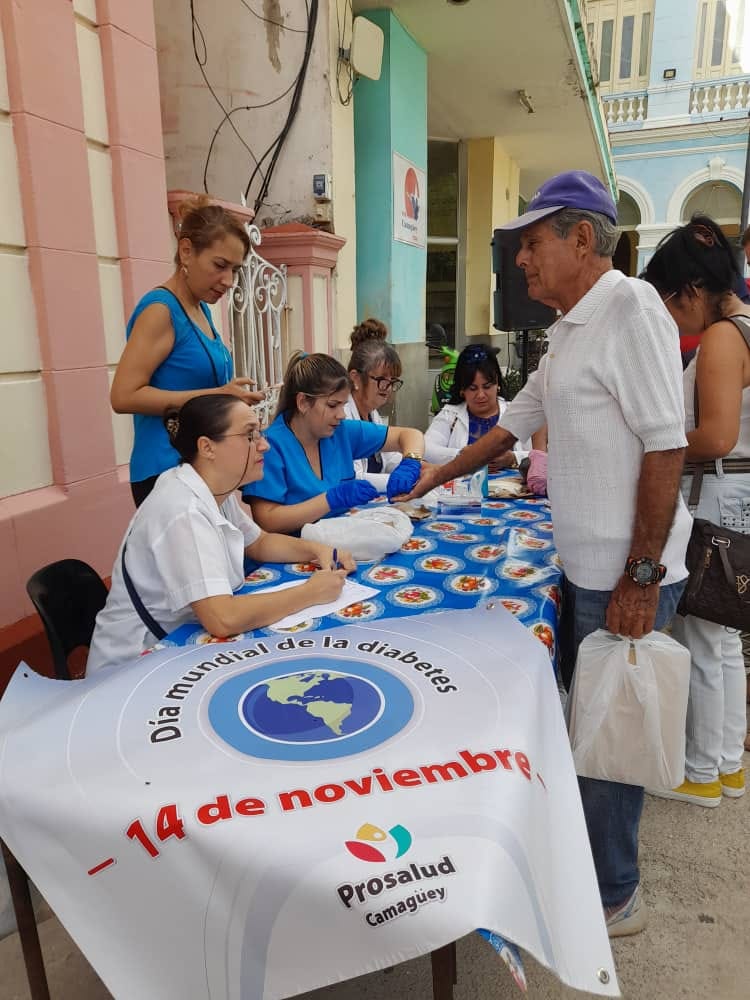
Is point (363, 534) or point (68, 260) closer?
point (363, 534)

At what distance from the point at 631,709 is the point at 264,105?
490 centimetres

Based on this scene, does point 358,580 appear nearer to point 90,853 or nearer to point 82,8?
point 90,853

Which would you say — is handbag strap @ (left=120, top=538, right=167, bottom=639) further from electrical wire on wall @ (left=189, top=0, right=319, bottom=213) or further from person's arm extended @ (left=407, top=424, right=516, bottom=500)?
electrical wire on wall @ (left=189, top=0, right=319, bottom=213)

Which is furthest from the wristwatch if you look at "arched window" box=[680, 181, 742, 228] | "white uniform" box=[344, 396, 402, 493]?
"arched window" box=[680, 181, 742, 228]

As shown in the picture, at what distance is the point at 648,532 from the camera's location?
1.62 meters

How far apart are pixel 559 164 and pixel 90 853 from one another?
13092 mm

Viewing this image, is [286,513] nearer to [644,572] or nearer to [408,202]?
[644,572]

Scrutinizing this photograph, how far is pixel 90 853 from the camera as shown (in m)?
1.00

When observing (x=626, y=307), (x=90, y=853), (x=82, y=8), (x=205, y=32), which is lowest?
(x=90, y=853)

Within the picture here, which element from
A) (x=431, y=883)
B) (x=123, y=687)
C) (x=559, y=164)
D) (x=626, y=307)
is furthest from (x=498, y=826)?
(x=559, y=164)

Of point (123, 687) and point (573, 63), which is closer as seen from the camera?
point (123, 687)

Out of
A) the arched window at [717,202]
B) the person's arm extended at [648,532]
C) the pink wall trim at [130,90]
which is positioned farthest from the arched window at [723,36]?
the person's arm extended at [648,532]

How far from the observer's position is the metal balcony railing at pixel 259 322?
4.30 metres

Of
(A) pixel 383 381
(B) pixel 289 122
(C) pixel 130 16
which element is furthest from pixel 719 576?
(B) pixel 289 122
